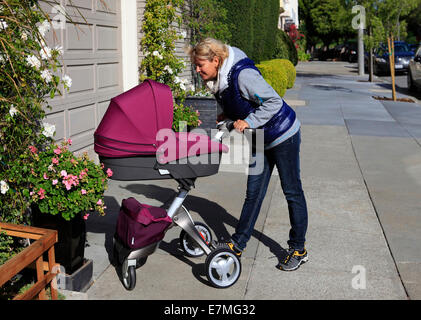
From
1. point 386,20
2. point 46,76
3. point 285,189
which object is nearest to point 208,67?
point 285,189

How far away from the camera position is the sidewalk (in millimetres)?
3859

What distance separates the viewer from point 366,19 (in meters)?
21.9

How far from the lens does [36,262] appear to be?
322cm

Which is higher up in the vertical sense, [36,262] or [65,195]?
[65,195]

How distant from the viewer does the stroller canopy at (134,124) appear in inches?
135

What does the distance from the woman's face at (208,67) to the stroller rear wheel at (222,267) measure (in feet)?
4.08

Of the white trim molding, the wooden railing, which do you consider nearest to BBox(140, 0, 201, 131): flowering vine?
the white trim molding

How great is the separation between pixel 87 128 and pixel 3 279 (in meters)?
4.16

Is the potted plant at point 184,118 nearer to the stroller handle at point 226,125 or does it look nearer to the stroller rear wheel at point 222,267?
the stroller handle at point 226,125

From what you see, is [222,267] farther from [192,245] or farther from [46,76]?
[46,76]

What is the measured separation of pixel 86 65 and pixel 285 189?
3.62 meters

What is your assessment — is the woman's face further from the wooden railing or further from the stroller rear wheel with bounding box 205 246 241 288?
the wooden railing

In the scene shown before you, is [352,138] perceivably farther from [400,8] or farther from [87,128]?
[400,8]

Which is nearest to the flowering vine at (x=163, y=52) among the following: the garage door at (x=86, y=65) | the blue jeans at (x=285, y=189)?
the garage door at (x=86, y=65)
